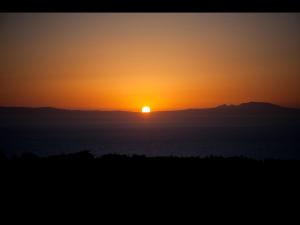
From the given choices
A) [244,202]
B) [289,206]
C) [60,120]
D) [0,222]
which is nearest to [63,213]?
[0,222]

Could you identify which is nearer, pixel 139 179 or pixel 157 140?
pixel 139 179

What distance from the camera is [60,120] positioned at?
5244cm

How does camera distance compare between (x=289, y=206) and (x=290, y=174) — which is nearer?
(x=289, y=206)

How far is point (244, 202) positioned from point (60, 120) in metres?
53.0

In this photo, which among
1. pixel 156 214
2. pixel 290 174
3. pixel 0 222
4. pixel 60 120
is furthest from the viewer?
pixel 60 120

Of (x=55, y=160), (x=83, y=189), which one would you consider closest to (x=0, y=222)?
(x=83, y=189)

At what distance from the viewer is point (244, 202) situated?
1686 mm

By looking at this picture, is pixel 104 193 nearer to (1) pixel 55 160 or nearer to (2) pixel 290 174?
(1) pixel 55 160

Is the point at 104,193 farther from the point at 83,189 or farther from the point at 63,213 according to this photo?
the point at 63,213
